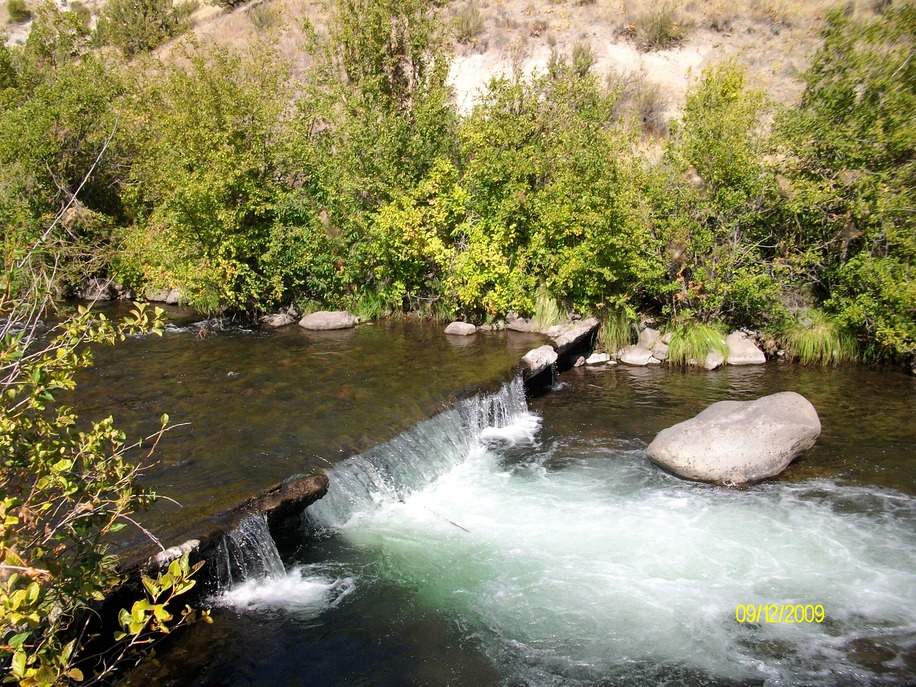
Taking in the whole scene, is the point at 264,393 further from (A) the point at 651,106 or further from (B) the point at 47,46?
(A) the point at 651,106

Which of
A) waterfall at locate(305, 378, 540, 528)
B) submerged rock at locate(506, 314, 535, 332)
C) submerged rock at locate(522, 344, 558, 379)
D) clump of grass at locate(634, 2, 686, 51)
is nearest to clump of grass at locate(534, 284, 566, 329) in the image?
submerged rock at locate(506, 314, 535, 332)

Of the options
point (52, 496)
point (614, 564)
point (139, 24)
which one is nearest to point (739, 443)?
point (614, 564)

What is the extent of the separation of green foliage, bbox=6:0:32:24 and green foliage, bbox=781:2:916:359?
44620mm

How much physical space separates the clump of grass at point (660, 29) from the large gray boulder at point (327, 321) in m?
19.4

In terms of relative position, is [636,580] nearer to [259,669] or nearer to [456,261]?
[259,669]

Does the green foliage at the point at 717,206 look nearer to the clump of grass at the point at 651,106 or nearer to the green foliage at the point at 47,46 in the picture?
the clump of grass at the point at 651,106

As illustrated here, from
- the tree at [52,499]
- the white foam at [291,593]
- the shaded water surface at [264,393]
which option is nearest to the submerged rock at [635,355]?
the shaded water surface at [264,393]

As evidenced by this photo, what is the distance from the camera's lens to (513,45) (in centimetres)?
2898

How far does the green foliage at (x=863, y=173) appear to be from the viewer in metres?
13.3

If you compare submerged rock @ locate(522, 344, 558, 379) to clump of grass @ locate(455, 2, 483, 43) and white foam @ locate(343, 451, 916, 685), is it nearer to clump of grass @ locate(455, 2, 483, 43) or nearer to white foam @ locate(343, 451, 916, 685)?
white foam @ locate(343, 451, 916, 685)

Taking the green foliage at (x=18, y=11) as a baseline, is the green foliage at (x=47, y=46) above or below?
below

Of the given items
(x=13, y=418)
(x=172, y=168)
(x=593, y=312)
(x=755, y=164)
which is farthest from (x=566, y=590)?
(x=172, y=168)

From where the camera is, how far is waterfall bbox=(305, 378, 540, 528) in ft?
29.4

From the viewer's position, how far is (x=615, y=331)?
15.4 meters
